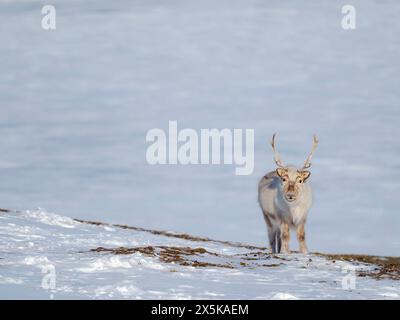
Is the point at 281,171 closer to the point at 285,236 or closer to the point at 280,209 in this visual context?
the point at 280,209

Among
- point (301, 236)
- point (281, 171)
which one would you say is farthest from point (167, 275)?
point (301, 236)

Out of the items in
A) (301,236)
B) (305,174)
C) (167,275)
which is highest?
(305,174)

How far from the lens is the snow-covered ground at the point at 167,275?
14.8 metres

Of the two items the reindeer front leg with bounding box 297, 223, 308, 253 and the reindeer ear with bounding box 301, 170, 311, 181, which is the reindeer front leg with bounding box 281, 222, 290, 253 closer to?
the reindeer front leg with bounding box 297, 223, 308, 253

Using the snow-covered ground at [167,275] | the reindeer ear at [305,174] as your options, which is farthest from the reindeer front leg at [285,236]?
the reindeer ear at [305,174]

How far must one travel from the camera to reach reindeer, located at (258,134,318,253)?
2308cm

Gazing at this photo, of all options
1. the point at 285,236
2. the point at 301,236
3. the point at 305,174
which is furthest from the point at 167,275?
the point at 301,236

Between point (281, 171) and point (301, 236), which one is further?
point (301, 236)

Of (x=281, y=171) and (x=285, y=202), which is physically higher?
(x=281, y=171)

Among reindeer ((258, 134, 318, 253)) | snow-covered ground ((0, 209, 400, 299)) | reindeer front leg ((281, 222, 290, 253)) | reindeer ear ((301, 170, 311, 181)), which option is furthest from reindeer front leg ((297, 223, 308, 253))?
snow-covered ground ((0, 209, 400, 299))

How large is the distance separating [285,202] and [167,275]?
737cm

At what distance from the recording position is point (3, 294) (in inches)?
566

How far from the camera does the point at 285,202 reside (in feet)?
77.5
